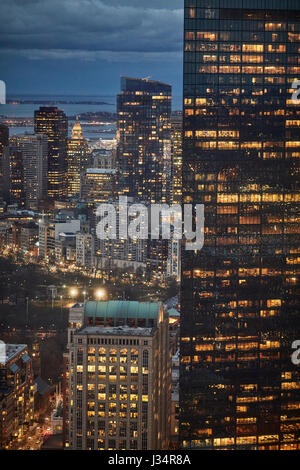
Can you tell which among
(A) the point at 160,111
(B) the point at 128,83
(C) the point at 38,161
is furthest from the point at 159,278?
(C) the point at 38,161

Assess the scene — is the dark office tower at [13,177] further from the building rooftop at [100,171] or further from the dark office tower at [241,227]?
the dark office tower at [241,227]

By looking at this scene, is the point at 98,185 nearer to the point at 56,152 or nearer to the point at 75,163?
the point at 75,163

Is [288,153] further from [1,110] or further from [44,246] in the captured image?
[44,246]

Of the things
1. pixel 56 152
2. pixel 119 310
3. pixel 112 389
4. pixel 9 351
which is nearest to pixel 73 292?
pixel 9 351

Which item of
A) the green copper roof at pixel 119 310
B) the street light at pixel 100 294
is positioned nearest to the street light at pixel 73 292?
the street light at pixel 100 294

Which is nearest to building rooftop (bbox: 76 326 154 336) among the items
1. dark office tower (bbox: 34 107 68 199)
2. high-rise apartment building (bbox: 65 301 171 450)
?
high-rise apartment building (bbox: 65 301 171 450)

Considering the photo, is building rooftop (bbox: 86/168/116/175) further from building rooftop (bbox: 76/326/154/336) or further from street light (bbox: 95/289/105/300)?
building rooftop (bbox: 76/326/154/336)

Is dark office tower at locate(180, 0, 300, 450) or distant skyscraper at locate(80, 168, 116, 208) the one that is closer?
dark office tower at locate(180, 0, 300, 450)
